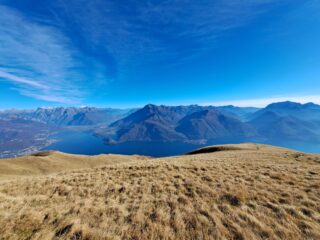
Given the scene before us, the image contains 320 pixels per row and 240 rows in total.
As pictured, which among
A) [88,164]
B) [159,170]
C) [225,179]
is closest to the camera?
[225,179]

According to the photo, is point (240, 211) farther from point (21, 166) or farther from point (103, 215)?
point (21, 166)

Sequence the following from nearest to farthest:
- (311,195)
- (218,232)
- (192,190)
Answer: (218,232) < (311,195) < (192,190)

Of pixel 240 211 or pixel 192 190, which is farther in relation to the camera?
pixel 192 190

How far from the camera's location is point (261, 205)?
7.16 m

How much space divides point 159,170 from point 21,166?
33.0 m

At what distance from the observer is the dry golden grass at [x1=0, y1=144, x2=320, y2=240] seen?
213 inches

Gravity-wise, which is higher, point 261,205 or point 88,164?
point 261,205

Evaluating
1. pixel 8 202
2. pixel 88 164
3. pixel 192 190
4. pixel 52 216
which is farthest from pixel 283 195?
pixel 88 164

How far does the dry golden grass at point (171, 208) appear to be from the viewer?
542cm

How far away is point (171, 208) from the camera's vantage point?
23.4 ft

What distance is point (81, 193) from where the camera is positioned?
31.8ft

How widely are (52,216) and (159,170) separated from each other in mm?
8583

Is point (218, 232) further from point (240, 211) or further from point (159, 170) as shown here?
point (159, 170)

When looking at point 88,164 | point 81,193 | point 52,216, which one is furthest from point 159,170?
point 88,164
